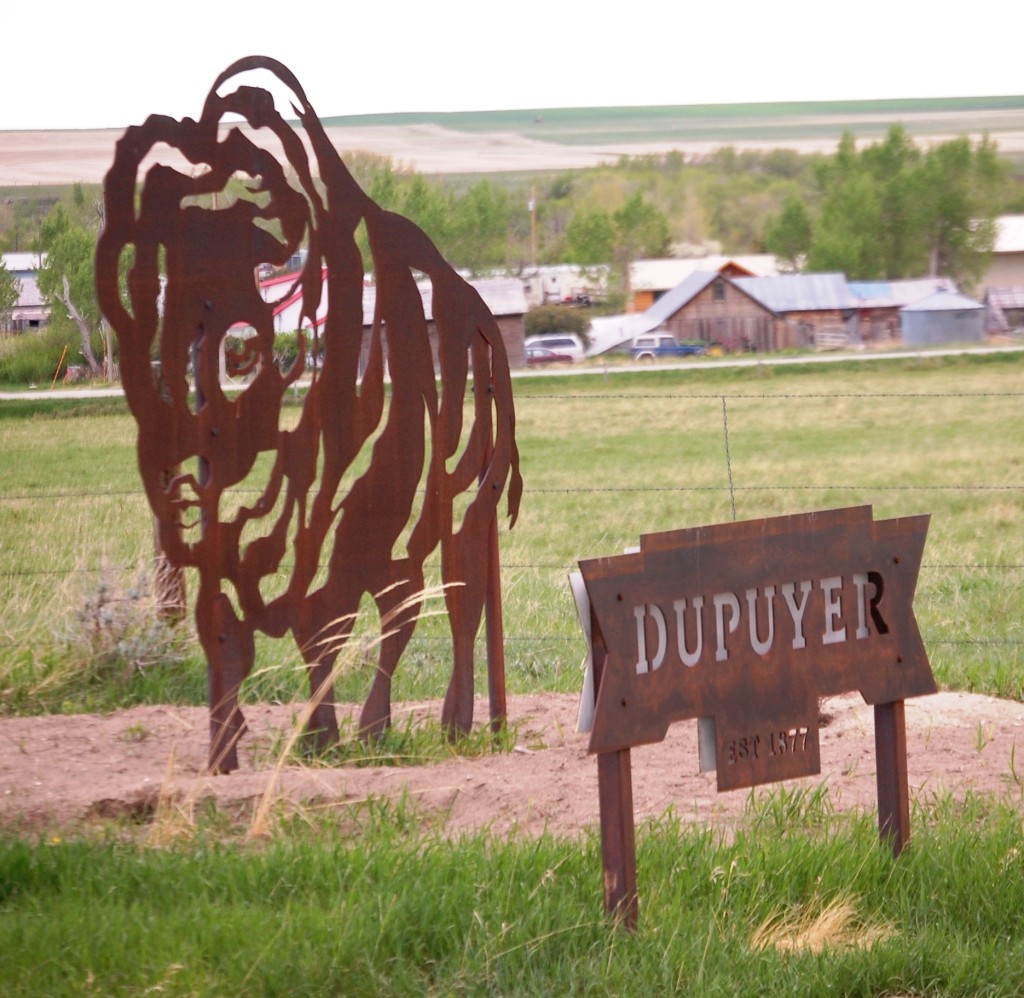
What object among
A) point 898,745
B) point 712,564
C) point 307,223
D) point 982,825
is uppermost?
Result: point 307,223

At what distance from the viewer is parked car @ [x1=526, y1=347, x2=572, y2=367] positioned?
35.4 meters

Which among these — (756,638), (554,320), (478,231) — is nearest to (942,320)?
(554,320)

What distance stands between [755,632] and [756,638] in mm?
16

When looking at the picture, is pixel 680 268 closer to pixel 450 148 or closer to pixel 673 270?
pixel 673 270

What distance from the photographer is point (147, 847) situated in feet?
11.6

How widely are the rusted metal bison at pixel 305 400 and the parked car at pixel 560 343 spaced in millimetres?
30171

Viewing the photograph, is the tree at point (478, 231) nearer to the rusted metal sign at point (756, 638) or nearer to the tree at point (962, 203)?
the tree at point (962, 203)

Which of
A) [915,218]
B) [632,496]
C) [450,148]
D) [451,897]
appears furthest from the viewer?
[915,218]

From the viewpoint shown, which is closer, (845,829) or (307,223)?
(845,829)

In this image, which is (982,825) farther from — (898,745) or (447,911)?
(447,911)

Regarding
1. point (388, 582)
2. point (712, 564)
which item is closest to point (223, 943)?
point (712, 564)

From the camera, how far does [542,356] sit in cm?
3597

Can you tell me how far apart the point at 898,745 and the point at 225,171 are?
9.93 feet

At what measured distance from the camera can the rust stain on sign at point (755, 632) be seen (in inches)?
119
